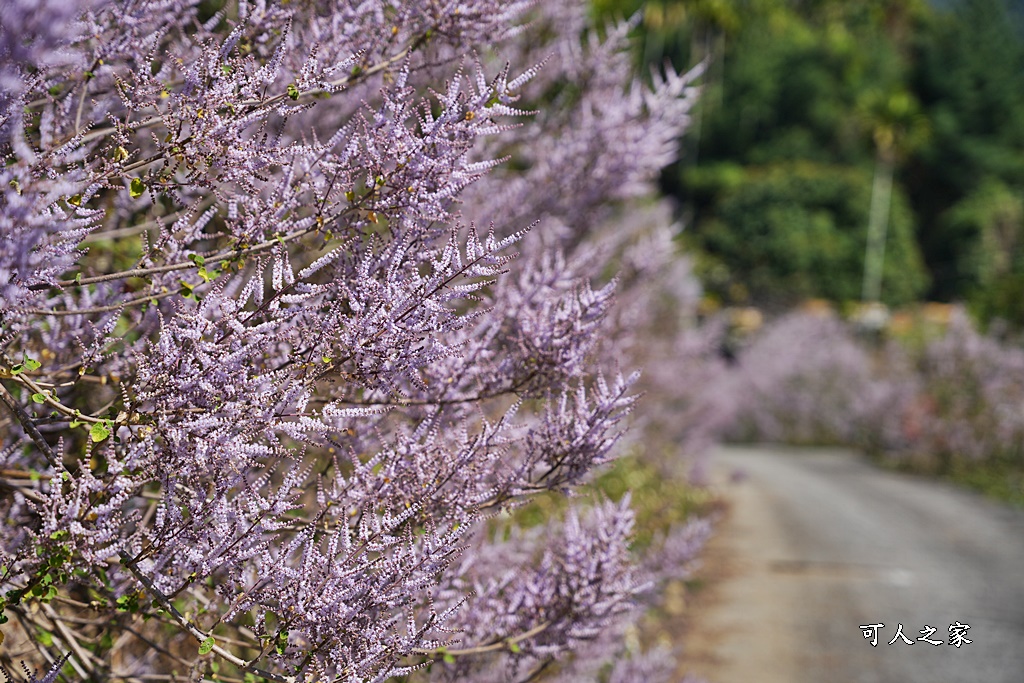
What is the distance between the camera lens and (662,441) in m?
10.5

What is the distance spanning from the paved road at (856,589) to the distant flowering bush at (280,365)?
4.24 metres

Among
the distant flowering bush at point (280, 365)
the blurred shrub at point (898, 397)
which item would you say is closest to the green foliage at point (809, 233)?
Answer: the blurred shrub at point (898, 397)

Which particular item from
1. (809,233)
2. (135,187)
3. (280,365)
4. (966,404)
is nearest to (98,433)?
(280,365)

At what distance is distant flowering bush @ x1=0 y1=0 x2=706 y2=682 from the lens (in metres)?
1.89

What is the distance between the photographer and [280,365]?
2072 mm

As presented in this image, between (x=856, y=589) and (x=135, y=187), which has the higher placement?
(x=135, y=187)

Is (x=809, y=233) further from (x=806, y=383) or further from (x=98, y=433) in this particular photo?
(x=98, y=433)

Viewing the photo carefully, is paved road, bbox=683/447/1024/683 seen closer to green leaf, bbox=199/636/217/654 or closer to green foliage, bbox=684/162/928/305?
green leaf, bbox=199/636/217/654

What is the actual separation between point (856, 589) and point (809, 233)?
4458 cm

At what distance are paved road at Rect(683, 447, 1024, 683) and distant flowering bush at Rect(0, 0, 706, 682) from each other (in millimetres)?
4245

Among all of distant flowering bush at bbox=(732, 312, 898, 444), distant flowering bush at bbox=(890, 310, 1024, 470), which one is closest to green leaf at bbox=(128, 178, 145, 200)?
distant flowering bush at bbox=(890, 310, 1024, 470)

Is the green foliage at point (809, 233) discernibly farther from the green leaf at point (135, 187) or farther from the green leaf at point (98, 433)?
the green leaf at point (98, 433)

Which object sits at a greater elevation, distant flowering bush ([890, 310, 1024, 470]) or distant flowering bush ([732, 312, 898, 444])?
distant flowering bush ([890, 310, 1024, 470])

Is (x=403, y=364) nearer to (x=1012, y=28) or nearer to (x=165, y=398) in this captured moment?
(x=165, y=398)
